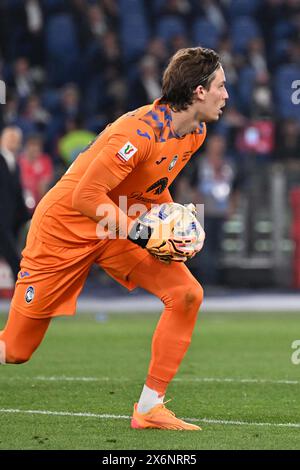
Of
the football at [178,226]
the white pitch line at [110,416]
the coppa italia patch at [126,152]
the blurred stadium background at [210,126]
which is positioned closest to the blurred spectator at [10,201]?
the blurred stadium background at [210,126]

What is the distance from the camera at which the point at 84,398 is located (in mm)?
9102

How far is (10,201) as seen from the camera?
1514 centimetres

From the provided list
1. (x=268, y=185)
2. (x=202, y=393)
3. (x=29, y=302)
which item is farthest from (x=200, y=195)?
(x=29, y=302)

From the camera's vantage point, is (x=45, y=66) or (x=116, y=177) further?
(x=45, y=66)

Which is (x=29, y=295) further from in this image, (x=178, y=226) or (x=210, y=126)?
(x=210, y=126)

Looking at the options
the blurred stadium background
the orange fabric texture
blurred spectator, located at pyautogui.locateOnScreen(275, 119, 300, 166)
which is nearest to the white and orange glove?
the orange fabric texture

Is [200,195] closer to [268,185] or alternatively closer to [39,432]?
[268,185]

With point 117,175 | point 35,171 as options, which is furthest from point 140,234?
point 35,171

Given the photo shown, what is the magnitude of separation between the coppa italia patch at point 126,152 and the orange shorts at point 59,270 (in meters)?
0.69

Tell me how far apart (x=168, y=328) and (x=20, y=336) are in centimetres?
91

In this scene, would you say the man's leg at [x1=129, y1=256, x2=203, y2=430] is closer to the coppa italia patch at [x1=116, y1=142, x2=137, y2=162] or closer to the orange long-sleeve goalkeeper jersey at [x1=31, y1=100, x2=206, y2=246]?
the orange long-sleeve goalkeeper jersey at [x1=31, y1=100, x2=206, y2=246]

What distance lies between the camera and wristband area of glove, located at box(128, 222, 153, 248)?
24.1ft

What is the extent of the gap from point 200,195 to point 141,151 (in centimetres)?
1192

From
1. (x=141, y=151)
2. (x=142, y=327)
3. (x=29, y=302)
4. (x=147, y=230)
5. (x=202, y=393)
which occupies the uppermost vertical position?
(x=141, y=151)
